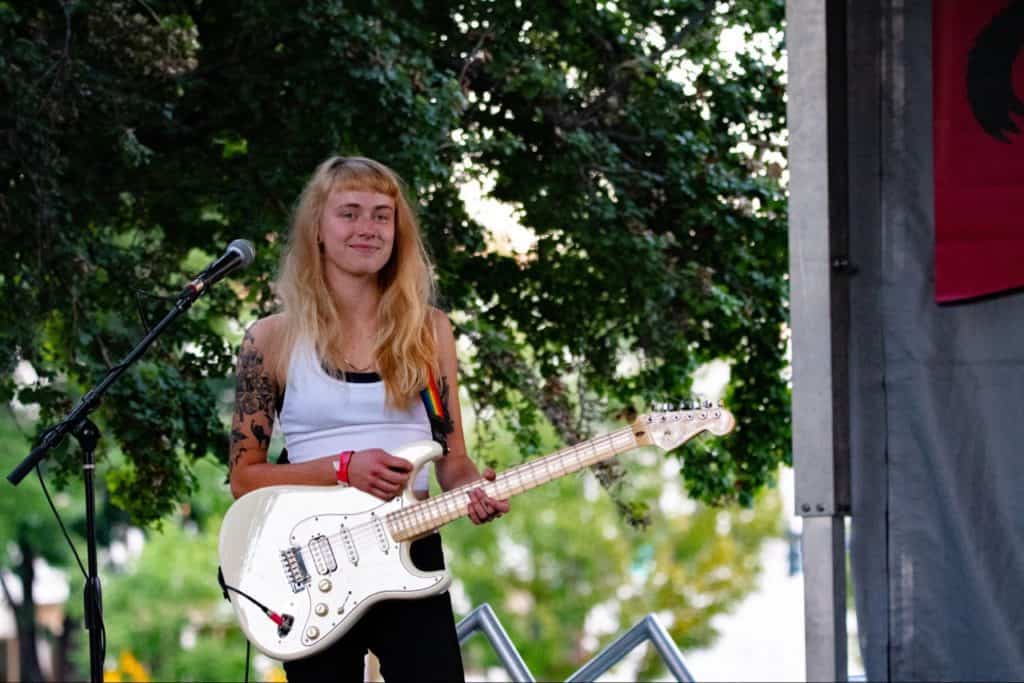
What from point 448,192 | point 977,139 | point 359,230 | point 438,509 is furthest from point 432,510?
point 448,192

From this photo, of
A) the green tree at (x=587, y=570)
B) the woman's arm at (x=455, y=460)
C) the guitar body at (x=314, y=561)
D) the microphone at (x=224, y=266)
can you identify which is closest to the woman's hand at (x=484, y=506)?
the woman's arm at (x=455, y=460)

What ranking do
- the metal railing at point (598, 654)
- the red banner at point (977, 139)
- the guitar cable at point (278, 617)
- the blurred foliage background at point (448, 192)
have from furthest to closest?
1. the blurred foliage background at point (448, 192)
2. the metal railing at point (598, 654)
3. the guitar cable at point (278, 617)
4. the red banner at point (977, 139)

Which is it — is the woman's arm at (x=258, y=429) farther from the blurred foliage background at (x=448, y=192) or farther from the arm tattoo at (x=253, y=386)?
the blurred foliage background at (x=448, y=192)

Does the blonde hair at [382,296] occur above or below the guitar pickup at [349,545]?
above

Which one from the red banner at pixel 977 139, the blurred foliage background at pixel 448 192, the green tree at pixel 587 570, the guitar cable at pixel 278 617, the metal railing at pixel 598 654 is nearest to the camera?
the red banner at pixel 977 139

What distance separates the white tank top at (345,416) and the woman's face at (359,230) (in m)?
0.27

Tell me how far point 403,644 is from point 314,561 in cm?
32

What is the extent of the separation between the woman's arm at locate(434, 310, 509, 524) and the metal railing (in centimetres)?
168

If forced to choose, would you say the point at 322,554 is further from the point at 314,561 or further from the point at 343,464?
the point at 343,464

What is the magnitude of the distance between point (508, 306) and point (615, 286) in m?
0.58

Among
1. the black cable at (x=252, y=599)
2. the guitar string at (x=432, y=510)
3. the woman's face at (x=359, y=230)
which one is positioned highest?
the woman's face at (x=359, y=230)

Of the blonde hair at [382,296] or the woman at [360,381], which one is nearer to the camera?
the woman at [360,381]

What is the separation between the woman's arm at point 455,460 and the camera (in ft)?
11.8

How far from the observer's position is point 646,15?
23.9 feet
